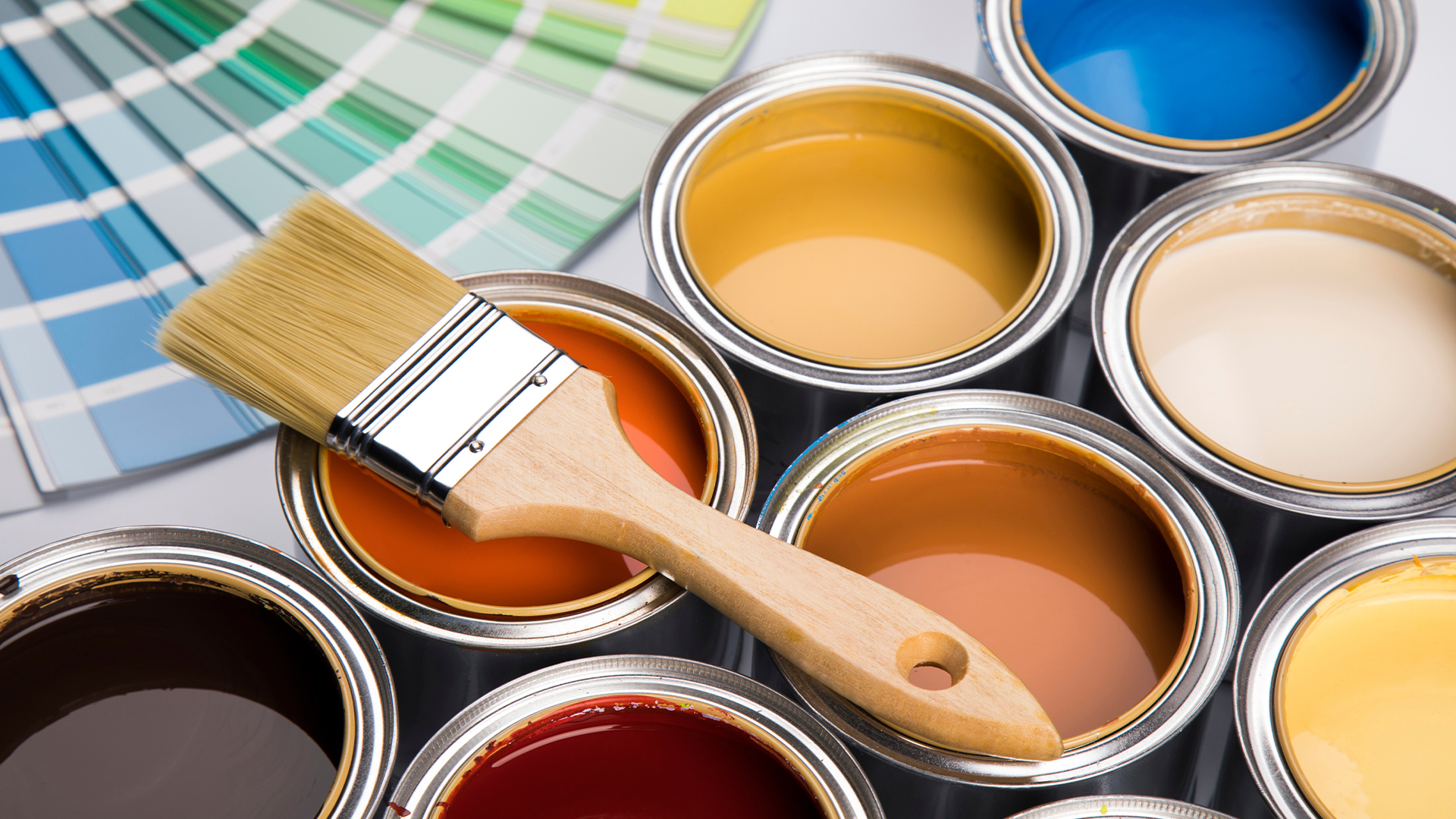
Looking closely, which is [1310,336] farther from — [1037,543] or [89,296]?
[89,296]

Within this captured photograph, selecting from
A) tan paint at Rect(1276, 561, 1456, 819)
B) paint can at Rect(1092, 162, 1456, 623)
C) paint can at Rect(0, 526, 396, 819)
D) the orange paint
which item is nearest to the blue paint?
paint can at Rect(1092, 162, 1456, 623)

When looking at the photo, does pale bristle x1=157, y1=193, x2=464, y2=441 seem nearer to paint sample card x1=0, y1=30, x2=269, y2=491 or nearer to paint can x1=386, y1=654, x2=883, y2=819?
paint can x1=386, y1=654, x2=883, y2=819

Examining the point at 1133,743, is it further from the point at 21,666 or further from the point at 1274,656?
the point at 21,666

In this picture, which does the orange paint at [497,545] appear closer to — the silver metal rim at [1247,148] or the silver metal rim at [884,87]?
the silver metal rim at [884,87]

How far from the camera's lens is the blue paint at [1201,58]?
233cm

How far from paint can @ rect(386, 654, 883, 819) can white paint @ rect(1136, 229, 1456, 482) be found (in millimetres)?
883

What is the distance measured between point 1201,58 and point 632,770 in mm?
1806

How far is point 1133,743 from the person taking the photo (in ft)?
4.91

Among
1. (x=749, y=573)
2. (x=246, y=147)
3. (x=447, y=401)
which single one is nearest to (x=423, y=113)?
(x=246, y=147)

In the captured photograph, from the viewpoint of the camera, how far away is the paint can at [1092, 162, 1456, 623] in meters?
1.92

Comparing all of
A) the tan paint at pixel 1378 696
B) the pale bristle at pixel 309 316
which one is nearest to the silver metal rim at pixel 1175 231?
the tan paint at pixel 1378 696

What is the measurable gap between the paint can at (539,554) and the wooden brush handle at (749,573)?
11cm

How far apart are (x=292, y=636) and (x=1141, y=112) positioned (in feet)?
5.94

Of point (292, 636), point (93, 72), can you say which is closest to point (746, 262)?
point (292, 636)
